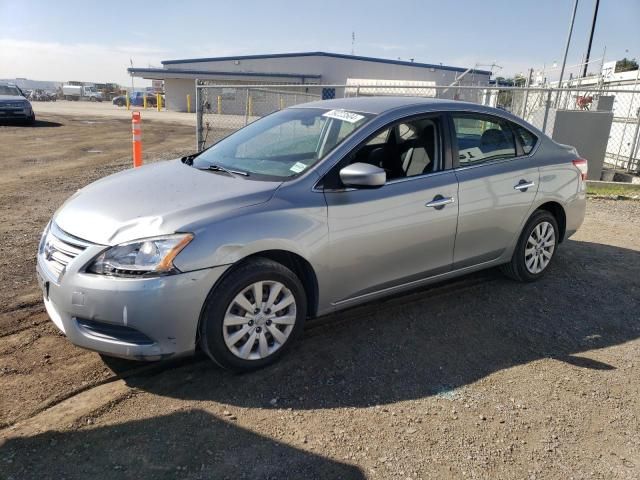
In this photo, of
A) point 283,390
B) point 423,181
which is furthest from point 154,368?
point 423,181

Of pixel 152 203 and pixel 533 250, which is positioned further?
pixel 533 250

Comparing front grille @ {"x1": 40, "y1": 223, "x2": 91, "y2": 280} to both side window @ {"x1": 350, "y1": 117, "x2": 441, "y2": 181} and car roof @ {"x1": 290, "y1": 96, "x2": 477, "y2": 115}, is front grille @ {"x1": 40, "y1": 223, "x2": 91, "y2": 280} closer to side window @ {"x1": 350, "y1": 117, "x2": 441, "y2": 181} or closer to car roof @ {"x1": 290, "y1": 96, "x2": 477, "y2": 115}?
side window @ {"x1": 350, "y1": 117, "x2": 441, "y2": 181}

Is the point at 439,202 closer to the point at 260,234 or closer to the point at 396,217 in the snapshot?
the point at 396,217

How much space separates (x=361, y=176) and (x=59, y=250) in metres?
1.94

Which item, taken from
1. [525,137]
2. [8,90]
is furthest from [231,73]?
[525,137]

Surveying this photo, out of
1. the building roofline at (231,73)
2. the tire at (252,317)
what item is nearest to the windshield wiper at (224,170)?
the tire at (252,317)

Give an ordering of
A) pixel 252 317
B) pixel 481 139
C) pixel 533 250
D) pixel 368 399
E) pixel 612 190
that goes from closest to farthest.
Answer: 1. pixel 368 399
2. pixel 252 317
3. pixel 481 139
4. pixel 533 250
5. pixel 612 190

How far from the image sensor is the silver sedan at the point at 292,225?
2.99 m

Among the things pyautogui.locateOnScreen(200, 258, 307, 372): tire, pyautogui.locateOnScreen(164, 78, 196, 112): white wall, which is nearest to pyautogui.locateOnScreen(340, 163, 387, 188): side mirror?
pyautogui.locateOnScreen(200, 258, 307, 372): tire

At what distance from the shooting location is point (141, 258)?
2953 mm

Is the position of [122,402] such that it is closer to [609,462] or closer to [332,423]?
[332,423]

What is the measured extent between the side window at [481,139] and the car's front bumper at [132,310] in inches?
93.5

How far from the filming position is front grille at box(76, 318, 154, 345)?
3.00m

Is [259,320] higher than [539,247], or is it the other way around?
[539,247]
